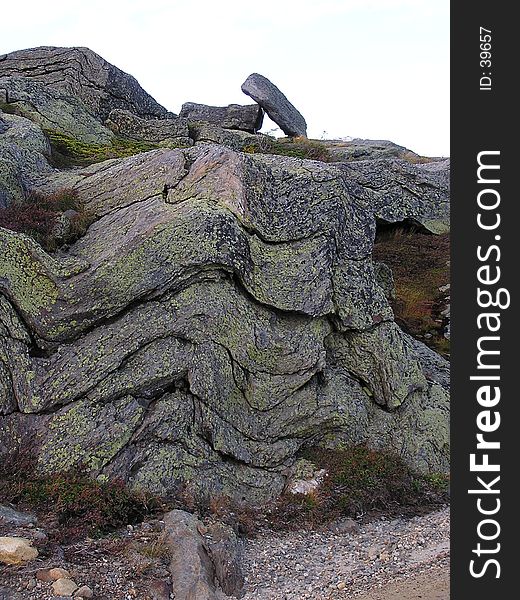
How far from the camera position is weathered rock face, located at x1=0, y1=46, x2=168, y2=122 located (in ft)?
111

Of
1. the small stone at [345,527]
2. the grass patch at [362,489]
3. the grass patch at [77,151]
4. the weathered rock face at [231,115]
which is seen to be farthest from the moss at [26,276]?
the weathered rock face at [231,115]

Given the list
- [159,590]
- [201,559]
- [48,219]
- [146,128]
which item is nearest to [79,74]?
[146,128]

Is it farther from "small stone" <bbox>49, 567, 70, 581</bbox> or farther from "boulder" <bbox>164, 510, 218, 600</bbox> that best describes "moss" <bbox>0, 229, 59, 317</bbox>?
Result: "small stone" <bbox>49, 567, 70, 581</bbox>

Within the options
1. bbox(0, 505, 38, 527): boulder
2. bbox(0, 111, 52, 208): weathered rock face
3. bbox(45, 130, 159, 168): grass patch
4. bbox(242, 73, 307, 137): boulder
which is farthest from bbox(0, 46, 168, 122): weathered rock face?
bbox(0, 505, 38, 527): boulder

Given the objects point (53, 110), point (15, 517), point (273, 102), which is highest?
A: point (273, 102)

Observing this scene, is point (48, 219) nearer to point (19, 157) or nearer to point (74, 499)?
point (19, 157)

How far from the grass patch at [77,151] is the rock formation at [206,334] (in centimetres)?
363

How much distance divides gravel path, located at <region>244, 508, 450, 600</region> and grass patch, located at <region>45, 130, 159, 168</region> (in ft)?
50.6

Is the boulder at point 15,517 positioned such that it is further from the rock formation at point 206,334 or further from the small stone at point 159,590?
the small stone at point 159,590

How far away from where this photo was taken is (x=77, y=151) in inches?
985

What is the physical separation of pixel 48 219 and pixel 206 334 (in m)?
5.34

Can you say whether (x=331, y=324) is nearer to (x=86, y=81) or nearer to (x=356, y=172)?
(x=356, y=172)

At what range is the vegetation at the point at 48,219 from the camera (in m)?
16.4

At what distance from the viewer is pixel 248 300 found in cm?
1638
